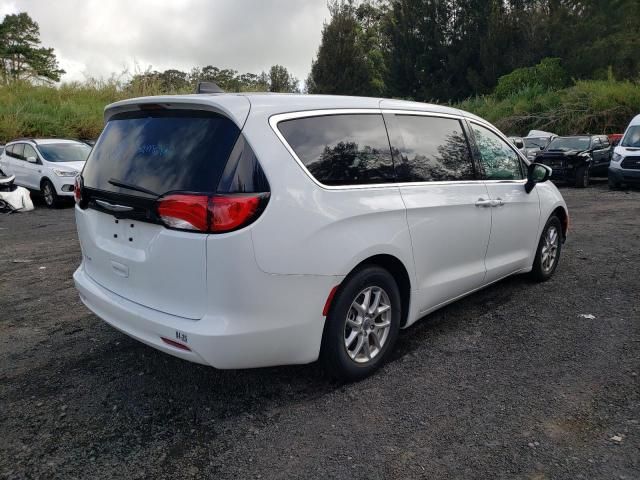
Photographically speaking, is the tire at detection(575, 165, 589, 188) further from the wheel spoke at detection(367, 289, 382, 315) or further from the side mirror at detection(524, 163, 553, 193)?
the wheel spoke at detection(367, 289, 382, 315)

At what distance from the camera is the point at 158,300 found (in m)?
2.92

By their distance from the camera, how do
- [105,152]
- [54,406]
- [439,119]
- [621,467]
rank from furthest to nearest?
[439,119]
[105,152]
[54,406]
[621,467]

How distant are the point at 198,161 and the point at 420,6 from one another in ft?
155

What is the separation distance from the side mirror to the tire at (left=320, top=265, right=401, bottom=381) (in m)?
2.02

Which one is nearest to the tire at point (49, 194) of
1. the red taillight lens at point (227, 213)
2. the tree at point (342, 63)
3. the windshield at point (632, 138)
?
the red taillight lens at point (227, 213)

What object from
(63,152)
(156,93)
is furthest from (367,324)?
(156,93)

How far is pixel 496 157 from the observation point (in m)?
4.62

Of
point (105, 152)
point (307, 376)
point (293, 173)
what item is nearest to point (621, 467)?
point (307, 376)

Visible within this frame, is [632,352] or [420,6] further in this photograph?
[420,6]

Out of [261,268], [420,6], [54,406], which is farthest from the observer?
[420,6]

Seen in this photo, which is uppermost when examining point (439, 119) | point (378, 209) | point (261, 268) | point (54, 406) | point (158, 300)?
point (439, 119)

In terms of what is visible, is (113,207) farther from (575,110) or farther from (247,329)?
(575,110)

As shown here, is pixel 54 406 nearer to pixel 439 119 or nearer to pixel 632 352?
pixel 439 119

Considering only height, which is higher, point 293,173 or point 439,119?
point 439,119
